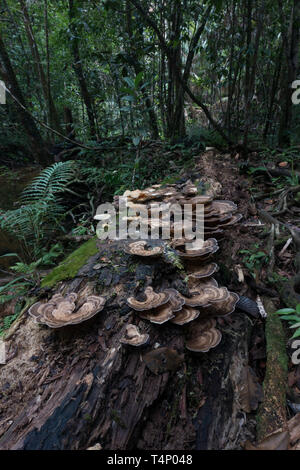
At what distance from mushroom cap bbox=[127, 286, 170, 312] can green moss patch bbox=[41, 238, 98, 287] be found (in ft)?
3.45

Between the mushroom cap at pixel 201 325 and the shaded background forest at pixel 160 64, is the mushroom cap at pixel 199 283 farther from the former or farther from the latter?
the shaded background forest at pixel 160 64

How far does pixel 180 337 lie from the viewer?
6.66 ft

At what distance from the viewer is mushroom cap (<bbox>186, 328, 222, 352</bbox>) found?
6.35ft

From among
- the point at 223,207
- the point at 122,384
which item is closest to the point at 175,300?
the point at 122,384

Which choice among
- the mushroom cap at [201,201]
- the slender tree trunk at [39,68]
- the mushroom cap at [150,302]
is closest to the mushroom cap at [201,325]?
the mushroom cap at [150,302]

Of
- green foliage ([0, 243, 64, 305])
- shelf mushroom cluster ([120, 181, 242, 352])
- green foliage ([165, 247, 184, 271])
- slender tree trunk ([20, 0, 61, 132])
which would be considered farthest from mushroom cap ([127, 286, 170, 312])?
slender tree trunk ([20, 0, 61, 132])

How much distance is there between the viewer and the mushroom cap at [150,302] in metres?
2.00

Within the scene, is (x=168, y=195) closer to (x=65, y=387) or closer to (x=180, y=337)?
(x=180, y=337)

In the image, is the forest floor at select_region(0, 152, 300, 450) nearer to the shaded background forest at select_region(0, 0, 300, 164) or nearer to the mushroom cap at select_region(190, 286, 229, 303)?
the mushroom cap at select_region(190, 286, 229, 303)

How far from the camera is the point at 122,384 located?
1.71 m

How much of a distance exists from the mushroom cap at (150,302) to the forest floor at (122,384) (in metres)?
0.16

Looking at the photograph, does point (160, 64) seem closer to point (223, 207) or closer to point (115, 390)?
point (223, 207)
